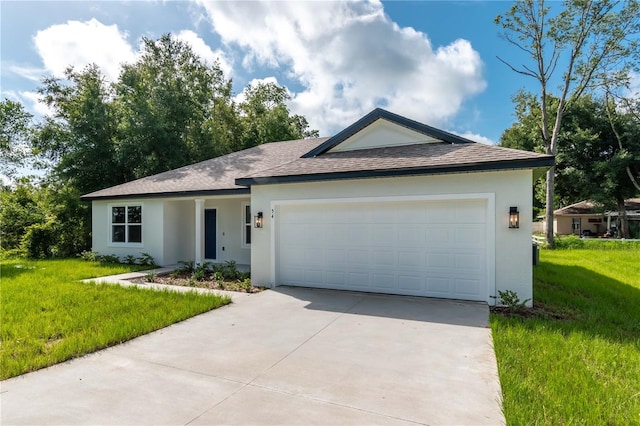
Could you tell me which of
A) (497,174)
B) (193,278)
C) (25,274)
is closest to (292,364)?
(497,174)

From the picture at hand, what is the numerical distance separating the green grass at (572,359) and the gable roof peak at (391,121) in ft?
14.3

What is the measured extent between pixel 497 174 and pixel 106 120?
68.1 feet

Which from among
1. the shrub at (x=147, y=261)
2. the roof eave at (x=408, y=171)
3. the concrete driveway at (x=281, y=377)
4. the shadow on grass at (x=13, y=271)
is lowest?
the shadow on grass at (x=13, y=271)

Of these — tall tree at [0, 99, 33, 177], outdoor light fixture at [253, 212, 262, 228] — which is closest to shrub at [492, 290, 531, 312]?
outdoor light fixture at [253, 212, 262, 228]

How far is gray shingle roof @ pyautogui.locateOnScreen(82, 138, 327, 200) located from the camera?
11734 mm

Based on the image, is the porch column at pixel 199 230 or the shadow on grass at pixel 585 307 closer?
the shadow on grass at pixel 585 307

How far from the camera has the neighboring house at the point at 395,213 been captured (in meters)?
6.93

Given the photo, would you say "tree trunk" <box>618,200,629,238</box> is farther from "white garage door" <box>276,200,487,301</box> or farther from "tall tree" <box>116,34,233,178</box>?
"tall tree" <box>116,34,233,178</box>

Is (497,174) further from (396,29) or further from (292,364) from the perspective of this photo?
(396,29)

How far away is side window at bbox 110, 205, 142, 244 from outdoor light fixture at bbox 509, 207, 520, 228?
1257 cm

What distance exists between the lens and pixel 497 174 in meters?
6.96

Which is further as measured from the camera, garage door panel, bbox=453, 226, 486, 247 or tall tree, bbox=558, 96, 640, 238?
tall tree, bbox=558, 96, 640, 238

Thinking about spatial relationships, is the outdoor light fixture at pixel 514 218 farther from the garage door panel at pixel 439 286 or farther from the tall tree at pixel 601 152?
the tall tree at pixel 601 152

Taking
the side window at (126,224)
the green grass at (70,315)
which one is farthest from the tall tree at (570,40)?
the side window at (126,224)
